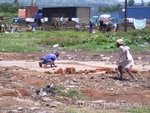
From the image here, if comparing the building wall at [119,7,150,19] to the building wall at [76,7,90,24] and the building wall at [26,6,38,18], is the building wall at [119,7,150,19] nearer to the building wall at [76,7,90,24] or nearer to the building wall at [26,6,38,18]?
the building wall at [76,7,90,24]

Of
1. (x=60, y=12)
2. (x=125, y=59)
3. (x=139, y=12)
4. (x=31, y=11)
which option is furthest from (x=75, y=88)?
(x=31, y=11)

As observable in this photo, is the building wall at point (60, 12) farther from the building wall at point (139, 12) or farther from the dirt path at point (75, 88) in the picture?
the dirt path at point (75, 88)

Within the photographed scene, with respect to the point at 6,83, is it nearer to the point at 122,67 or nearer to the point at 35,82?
the point at 35,82

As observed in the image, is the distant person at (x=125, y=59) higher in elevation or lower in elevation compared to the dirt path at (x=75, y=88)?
higher

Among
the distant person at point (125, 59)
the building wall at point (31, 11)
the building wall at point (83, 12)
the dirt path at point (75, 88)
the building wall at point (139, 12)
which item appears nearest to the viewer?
the dirt path at point (75, 88)

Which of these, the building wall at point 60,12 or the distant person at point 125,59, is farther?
the building wall at point 60,12

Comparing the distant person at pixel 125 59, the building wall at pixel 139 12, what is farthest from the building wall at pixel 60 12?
the distant person at pixel 125 59

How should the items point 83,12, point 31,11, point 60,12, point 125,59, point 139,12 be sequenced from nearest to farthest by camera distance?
1. point 125,59
2. point 83,12
3. point 60,12
4. point 139,12
5. point 31,11

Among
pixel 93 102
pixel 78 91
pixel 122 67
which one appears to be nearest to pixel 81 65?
pixel 122 67

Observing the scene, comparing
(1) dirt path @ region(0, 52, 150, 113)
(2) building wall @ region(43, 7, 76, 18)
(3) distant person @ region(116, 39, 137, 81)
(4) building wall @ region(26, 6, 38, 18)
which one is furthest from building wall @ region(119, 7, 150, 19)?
(3) distant person @ region(116, 39, 137, 81)

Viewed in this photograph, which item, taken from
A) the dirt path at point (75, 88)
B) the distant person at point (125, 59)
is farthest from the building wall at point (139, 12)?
the distant person at point (125, 59)

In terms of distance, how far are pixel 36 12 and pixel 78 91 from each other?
65.5m

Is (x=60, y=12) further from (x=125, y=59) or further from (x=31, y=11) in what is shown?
(x=125, y=59)

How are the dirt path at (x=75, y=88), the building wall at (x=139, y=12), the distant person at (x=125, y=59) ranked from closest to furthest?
1. the dirt path at (x=75, y=88)
2. the distant person at (x=125, y=59)
3. the building wall at (x=139, y=12)
